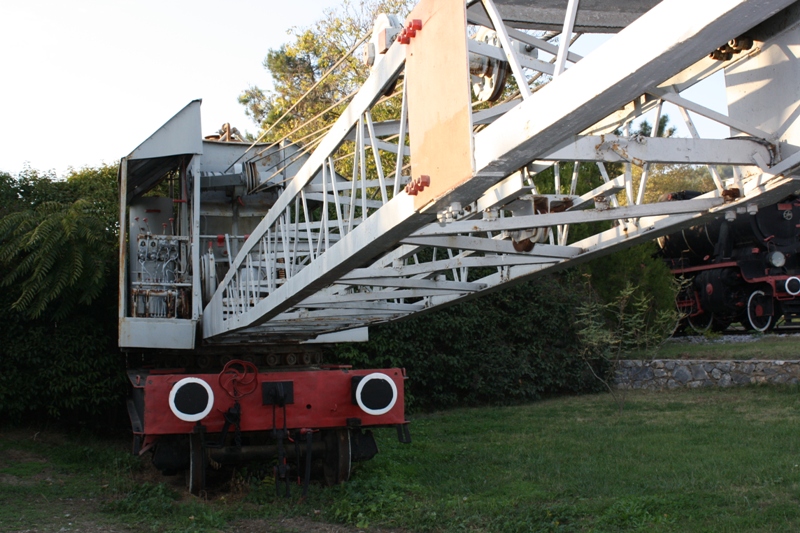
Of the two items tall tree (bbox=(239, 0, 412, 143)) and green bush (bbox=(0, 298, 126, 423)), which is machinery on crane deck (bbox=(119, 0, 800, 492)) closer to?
green bush (bbox=(0, 298, 126, 423))

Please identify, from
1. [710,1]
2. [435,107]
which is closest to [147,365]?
[435,107]

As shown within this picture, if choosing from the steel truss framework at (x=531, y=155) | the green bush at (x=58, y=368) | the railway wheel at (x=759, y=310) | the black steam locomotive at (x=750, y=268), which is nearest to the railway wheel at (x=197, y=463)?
the steel truss framework at (x=531, y=155)

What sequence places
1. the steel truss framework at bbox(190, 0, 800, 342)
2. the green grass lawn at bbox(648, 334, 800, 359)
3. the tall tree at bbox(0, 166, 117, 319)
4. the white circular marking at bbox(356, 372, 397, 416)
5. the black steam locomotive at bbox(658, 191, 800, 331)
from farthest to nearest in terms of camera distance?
the black steam locomotive at bbox(658, 191, 800, 331) < the green grass lawn at bbox(648, 334, 800, 359) < the tall tree at bbox(0, 166, 117, 319) < the white circular marking at bbox(356, 372, 397, 416) < the steel truss framework at bbox(190, 0, 800, 342)

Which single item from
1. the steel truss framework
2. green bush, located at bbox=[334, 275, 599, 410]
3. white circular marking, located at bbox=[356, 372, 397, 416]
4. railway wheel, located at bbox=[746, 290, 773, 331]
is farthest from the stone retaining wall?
the steel truss framework

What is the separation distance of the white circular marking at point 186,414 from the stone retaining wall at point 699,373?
982cm

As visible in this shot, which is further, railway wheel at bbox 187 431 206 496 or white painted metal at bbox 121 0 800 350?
railway wheel at bbox 187 431 206 496

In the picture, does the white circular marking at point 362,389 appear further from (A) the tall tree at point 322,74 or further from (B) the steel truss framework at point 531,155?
(A) the tall tree at point 322,74

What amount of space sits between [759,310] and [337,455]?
49.2 feet

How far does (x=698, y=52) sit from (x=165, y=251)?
24.2 ft

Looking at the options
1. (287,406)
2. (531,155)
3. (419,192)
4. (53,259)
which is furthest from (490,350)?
(531,155)

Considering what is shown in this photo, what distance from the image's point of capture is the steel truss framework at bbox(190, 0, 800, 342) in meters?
2.80

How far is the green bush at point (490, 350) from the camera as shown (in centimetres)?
1370

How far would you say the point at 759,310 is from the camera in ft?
63.9

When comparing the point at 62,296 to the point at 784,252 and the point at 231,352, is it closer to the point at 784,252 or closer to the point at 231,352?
the point at 231,352
